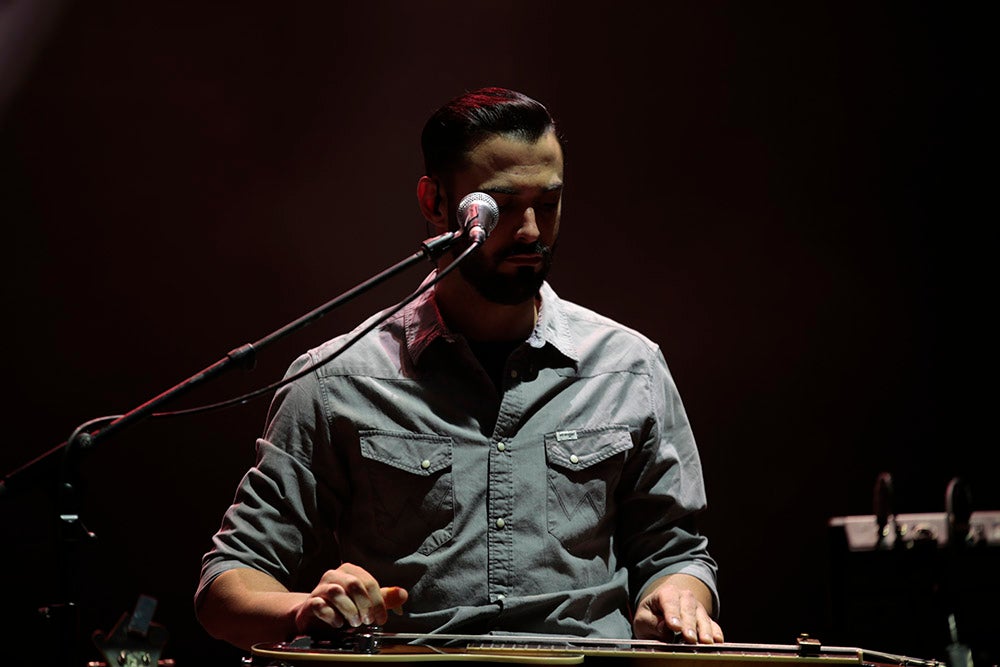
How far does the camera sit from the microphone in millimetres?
1705

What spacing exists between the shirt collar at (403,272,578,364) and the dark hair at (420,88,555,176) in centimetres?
25

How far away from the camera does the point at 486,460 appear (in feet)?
7.09

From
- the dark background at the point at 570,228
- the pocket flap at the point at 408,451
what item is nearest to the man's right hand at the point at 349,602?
the pocket flap at the point at 408,451

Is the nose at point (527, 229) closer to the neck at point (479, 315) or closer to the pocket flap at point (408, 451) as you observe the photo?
the neck at point (479, 315)

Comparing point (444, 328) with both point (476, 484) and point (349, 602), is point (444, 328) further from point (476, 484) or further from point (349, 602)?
point (349, 602)

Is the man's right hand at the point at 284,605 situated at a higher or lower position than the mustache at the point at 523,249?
lower

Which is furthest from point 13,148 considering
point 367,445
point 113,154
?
point 367,445

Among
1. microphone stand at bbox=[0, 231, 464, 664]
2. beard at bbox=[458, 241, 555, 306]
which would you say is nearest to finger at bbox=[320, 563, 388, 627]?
microphone stand at bbox=[0, 231, 464, 664]

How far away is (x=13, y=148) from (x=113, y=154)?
0.28m

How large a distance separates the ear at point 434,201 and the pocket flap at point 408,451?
45 centimetres

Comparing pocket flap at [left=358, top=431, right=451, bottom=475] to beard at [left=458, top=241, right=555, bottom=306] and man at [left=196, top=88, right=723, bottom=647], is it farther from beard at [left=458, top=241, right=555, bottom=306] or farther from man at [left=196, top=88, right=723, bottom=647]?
beard at [left=458, top=241, right=555, bottom=306]

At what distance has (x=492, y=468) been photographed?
7.06 ft

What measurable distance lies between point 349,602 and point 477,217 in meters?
0.64

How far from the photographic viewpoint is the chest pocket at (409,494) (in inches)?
83.5
